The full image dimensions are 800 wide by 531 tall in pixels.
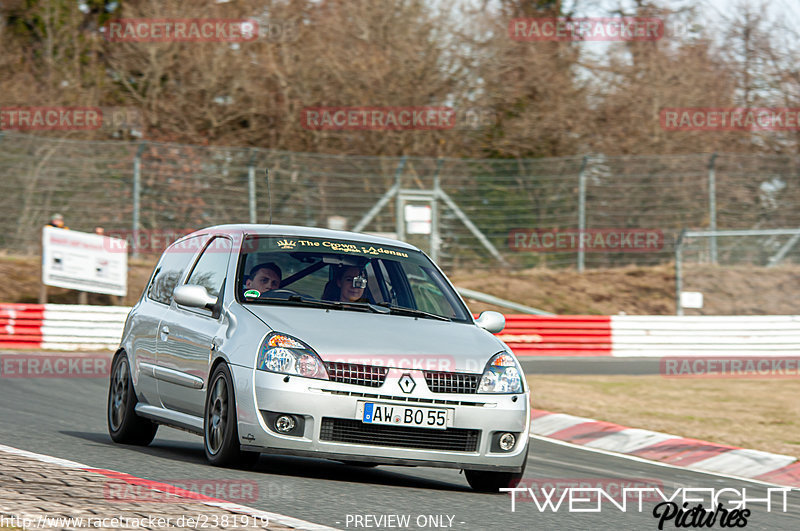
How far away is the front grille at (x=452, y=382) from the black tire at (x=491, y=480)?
26.8 inches

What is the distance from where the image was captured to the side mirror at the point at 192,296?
731cm

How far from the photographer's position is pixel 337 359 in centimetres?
652

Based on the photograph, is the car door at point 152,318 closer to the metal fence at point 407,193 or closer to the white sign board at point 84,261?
the white sign board at point 84,261

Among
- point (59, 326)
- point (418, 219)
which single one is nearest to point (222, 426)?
point (59, 326)

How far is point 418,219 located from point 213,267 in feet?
59.4

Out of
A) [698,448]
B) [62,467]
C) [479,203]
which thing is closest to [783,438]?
[698,448]

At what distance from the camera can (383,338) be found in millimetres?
6746

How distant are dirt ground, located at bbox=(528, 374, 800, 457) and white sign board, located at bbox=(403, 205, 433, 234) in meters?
8.38

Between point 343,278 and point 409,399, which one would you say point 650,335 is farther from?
point 409,399

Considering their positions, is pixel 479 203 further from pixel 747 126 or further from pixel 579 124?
pixel 747 126

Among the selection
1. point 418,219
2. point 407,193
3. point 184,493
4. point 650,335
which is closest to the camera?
point 184,493

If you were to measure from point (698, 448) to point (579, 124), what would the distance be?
2233cm

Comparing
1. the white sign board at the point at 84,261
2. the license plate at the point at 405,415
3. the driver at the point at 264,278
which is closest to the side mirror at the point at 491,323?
the license plate at the point at 405,415

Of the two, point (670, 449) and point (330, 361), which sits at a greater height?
point (330, 361)
